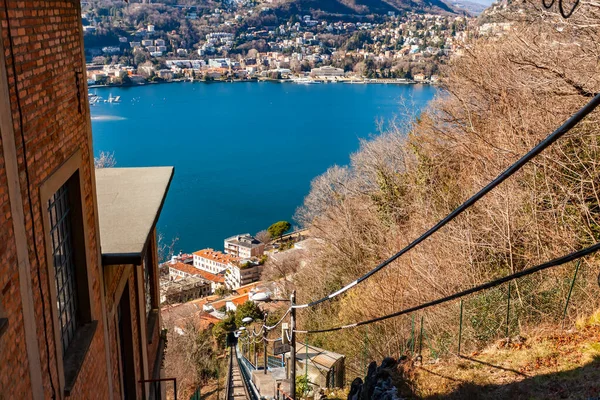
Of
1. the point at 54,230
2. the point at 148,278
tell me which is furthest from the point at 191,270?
the point at 54,230

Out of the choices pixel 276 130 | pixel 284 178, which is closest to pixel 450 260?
pixel 284 178

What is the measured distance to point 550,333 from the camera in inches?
327

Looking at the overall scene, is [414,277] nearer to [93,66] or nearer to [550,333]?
[550,333]

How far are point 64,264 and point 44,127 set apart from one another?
4.24ft

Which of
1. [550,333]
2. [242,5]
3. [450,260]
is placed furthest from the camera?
[242,5]

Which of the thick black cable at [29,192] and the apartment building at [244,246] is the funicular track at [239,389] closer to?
the thick black cable at [29,192]

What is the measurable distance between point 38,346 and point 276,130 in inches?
2768

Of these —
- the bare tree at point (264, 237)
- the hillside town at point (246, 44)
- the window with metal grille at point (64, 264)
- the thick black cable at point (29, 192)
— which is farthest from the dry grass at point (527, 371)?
the hillside town at point (246, 44)

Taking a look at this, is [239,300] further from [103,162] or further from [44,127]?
[44,127]

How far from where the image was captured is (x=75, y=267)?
4.85m

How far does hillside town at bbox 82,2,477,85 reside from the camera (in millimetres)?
114188

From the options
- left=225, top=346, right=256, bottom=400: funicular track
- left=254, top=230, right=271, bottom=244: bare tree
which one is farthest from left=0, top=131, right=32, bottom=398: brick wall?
left=254, top=230, right=271, bottom=244: bare tree

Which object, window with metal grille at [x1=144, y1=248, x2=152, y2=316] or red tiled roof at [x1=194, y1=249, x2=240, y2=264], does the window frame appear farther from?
red tiled roof at [x1=194, y1=249, x2=240, y2=264]

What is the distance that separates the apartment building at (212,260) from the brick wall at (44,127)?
124 feet
